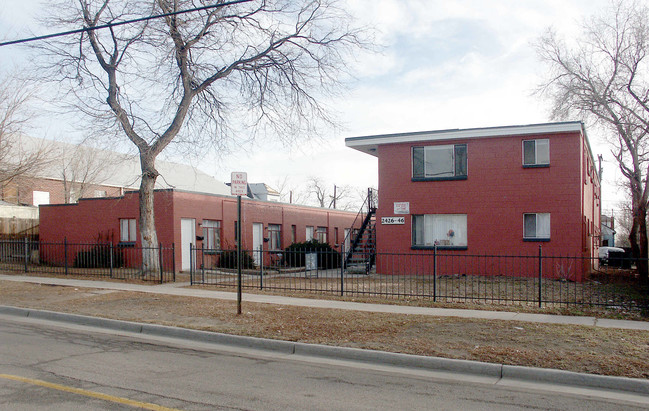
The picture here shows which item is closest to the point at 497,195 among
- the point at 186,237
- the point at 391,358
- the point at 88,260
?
the point at 186,237

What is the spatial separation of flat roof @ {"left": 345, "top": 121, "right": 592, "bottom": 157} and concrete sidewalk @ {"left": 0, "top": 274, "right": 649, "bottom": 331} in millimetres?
9813

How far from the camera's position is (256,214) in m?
30.9

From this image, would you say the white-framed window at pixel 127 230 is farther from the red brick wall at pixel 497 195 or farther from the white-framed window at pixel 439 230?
the white-framed window at pixel 439 230

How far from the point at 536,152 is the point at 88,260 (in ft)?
65.0

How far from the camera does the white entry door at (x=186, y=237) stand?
971 inches

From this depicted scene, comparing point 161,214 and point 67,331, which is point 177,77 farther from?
point 67,331

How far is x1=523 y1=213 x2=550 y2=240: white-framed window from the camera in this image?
20.8m

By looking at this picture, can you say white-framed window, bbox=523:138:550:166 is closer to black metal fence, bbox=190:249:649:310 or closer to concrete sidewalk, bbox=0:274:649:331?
black metal fence, bbox=190:249:649:310

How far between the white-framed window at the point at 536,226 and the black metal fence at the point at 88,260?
13594mm

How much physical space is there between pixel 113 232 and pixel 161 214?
133 inches

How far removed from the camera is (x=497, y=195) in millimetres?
21406

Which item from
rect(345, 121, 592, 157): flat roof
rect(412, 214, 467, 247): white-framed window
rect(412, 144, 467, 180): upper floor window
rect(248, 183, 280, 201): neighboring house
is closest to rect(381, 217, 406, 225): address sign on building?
rect(412, 214, 467, 247): white-framed window

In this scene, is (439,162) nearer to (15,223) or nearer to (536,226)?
(536,226)

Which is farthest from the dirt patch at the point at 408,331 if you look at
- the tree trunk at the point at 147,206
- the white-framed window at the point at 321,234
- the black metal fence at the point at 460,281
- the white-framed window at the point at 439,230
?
the white-framed window at the point at 321,234
